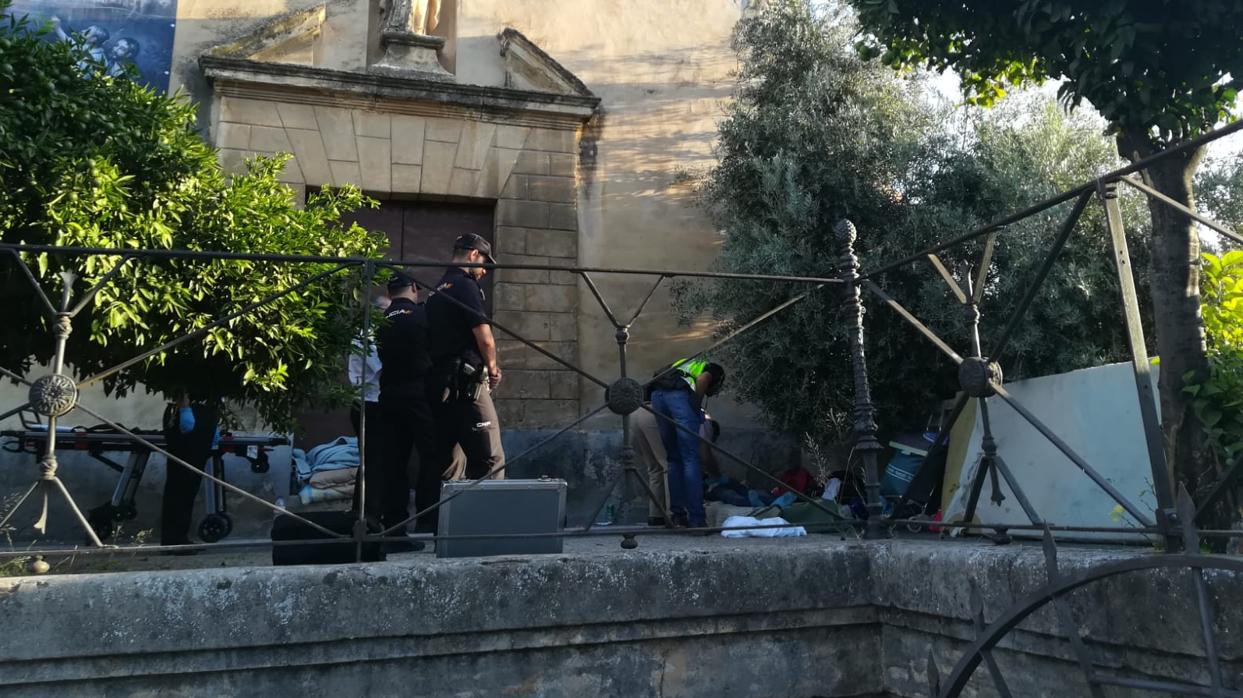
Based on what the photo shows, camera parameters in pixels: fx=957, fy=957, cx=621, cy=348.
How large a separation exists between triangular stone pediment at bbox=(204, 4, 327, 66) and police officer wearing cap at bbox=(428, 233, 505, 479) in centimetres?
387

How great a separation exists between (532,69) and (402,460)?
472 cm

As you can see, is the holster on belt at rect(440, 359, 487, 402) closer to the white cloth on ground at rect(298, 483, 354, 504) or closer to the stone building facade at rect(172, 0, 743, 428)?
the white cloth on ground at rect(298, 483, 354, 504)

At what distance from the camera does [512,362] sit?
331 inches

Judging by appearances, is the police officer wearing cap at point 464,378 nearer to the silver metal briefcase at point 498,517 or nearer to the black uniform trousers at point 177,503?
the black uniform trousers at point 177,503

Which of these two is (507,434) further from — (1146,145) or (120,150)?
(1146,145)

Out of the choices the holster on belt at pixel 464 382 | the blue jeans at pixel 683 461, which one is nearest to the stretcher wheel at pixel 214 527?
the holster on belt at pixel 464 382

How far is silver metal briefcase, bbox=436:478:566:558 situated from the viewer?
3.51 metres

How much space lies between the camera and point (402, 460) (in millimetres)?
5621

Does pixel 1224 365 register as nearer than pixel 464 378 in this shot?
Yes

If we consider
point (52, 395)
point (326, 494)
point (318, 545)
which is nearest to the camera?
point (52, 395)

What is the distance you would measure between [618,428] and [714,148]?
290cm

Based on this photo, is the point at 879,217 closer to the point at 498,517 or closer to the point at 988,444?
the point at 988,444

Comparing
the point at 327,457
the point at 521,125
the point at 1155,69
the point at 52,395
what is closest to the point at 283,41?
the point at 521,125

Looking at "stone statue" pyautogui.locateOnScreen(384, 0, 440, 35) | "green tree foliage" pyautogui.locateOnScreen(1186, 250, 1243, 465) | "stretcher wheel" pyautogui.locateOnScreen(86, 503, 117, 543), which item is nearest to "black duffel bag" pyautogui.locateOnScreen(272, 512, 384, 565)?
"green tree foliage" pyautogui.locateOnScreen(1186, 250, 1243, 465)
